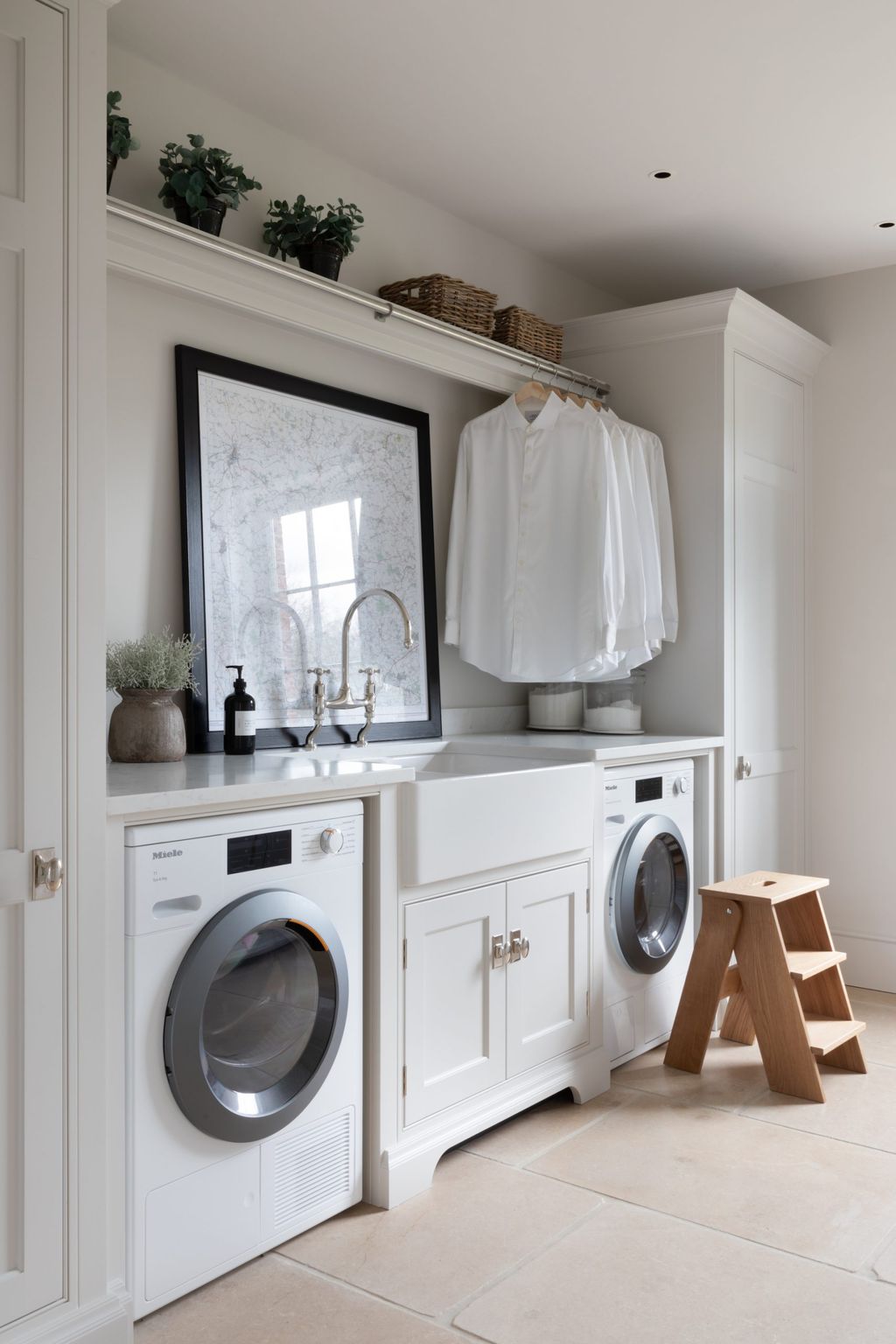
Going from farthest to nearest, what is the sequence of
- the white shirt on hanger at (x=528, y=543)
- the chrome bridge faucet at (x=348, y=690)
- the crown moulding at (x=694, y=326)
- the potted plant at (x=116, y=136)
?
1. the crown moulding at (x=694, y=326)
2. the white shirt on hanger at (x=528, y=543)
3. the chrome bridge faucet at (x=348, y=690)
4. the potted plant at (x=116, y=136)

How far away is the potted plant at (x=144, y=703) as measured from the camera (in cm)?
237

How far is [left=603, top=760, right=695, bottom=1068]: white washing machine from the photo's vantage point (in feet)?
10.4

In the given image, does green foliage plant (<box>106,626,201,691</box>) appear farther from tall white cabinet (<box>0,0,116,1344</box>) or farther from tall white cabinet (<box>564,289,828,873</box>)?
tall white cabinet (<box>564,289,828,873</box>)

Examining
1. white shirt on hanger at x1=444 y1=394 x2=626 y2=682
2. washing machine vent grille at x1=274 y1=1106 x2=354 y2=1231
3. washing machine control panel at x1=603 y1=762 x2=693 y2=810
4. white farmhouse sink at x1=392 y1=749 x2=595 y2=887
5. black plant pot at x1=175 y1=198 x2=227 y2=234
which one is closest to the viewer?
washing machine vent grille at x1=274 y1=1106 x2=354 y2=1231

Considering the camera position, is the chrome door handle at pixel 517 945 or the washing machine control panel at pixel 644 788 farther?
the washing machine control panel at pixel 644 788

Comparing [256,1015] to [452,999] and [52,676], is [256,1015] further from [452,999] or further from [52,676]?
[52,676]

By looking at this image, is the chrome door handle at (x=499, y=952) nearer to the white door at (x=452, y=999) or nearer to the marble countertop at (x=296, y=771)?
the white door at (x=452, y=999)

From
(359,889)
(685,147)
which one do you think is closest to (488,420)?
(685,147)

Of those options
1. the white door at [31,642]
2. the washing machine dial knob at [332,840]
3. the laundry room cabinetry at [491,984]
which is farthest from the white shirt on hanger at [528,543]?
the white door at [31,642]

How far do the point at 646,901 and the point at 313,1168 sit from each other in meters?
1.43

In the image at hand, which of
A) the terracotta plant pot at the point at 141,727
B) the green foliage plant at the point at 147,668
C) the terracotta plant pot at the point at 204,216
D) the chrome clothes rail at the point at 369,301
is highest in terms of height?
the terracotta plant pot at the point at 204,216

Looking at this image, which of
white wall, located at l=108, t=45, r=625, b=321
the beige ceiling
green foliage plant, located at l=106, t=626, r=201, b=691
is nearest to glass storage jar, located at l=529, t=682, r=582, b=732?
white wall, located at l=108, t=45, r=625, b=321

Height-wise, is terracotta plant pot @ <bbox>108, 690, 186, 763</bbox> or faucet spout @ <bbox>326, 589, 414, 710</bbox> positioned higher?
faucet spout @ <bbox>326, 589, 414, 710</bbox>

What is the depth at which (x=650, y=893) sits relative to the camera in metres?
3.38
